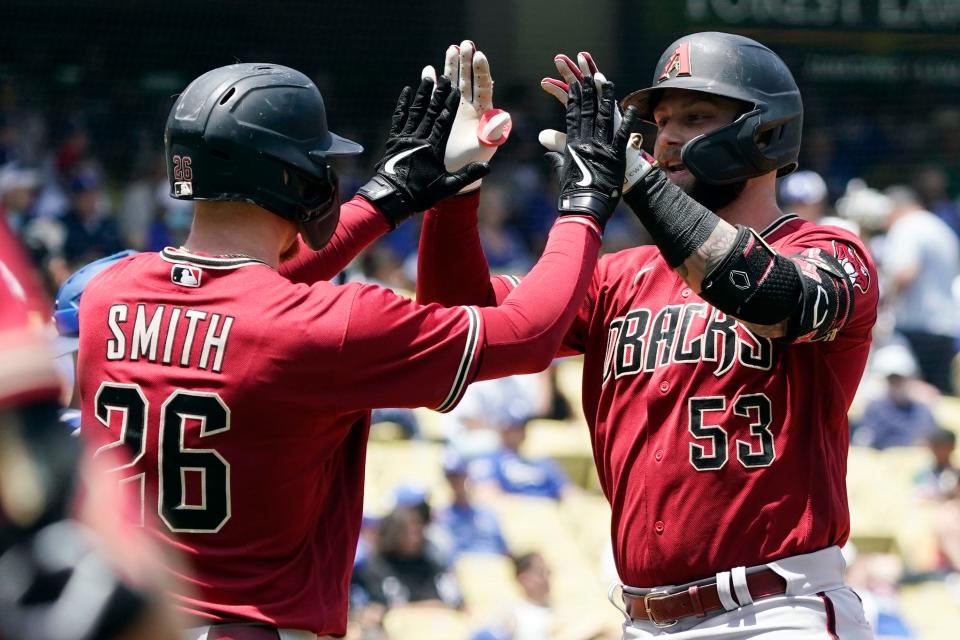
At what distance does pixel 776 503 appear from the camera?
9.66 ft

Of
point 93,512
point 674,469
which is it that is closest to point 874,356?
point 674,469

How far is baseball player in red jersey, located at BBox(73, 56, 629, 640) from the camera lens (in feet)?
8.44

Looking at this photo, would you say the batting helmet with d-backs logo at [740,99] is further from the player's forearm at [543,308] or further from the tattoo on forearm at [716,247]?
the player's forearm at [543,308]

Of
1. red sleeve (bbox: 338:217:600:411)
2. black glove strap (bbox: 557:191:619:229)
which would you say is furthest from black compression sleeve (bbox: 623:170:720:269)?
red sleeve (bbox: 338:217:600:411)

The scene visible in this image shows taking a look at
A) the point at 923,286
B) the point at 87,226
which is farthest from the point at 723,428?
the point at 87,226

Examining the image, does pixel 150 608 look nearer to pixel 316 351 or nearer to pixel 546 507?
pixel 316 351

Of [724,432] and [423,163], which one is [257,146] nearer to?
[423,163]

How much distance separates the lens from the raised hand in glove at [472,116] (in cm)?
321

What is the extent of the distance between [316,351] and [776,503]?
1.06 m

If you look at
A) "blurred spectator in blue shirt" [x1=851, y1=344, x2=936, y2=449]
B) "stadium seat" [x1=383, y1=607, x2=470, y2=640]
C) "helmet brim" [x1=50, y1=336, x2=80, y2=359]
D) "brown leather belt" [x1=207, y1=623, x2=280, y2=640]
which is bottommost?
"blurred spectator in blue shirt" [x1=851, y1=344, x2=936, y2=449]

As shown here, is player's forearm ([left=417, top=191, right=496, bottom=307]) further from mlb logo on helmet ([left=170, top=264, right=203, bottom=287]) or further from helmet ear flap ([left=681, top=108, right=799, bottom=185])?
mlb logo on helmet ([left=170, top=264, right=203, bottom=287])

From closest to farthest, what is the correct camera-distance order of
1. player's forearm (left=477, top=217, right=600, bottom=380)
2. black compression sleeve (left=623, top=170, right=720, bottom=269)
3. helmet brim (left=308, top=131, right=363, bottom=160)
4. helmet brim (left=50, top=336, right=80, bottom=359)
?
player's forearm (left=477, top=217, right=600, bottom=380) < helmet brim (left=308, top=131, right=363, bottom=160) < black compression sleeve (left=623, top=170, right=720, bottom=269) < helmet brim (left=50, top=336, right=80, bottom=359)

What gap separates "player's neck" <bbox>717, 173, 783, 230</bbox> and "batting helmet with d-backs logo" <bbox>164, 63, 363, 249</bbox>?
3.21ft

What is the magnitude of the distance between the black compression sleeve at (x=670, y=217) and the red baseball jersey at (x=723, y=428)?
0.79 feet
